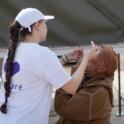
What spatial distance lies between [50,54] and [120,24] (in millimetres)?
1530

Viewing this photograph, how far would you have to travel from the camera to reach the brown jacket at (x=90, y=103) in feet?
6.94

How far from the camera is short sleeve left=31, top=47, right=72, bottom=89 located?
1645mm

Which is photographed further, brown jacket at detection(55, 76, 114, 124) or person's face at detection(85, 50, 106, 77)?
person's face at detection(85, 50, 106, 77)

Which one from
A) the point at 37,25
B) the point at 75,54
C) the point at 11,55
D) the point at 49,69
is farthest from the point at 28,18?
the point at 75,54

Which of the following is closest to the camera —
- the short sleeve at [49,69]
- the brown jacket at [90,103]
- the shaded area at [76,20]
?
the short sleeve at [49,69]

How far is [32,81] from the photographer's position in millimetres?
1699

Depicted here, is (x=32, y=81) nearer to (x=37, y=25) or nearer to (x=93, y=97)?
(x=37, y=25)

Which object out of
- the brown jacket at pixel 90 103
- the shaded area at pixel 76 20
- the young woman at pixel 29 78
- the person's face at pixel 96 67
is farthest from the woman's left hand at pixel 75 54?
the shaded area at pixel 76 20

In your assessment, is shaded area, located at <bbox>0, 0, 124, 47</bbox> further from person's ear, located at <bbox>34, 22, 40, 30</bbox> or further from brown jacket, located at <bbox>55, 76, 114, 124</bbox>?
person's ear, located at <bbox>34, 22, 40, 30</bbox>

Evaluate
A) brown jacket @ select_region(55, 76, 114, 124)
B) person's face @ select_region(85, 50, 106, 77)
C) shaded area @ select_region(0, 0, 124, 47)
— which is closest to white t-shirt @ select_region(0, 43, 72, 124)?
brown jacket @ select_region(55, 76, 114, 124)

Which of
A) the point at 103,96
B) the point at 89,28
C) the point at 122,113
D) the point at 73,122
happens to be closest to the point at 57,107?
the point at 73,122

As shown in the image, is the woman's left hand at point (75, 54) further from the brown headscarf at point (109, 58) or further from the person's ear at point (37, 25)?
the person's ear at point (37, 25)

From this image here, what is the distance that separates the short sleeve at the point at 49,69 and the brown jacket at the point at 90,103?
1.71ft

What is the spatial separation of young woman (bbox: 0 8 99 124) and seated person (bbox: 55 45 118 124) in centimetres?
43
